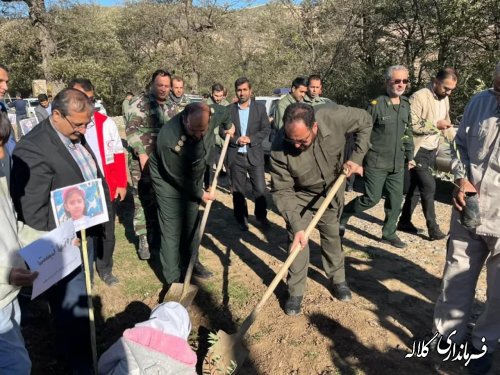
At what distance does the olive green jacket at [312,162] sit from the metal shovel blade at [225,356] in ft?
3.51

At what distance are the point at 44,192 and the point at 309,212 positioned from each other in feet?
7.47

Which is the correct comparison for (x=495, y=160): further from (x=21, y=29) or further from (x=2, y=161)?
(x=21, y=29)

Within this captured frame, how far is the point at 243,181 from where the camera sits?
5.89m

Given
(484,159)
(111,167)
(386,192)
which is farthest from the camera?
(386,192)

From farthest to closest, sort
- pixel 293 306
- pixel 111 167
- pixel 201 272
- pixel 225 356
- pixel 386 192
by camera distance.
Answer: pixel 386 192 → pixel 201 272 → pixel 111 167 → pixel 293 306 → pixel 225 356

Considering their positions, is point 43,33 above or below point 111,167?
above

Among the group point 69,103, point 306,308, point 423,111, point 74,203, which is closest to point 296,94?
point 423,111

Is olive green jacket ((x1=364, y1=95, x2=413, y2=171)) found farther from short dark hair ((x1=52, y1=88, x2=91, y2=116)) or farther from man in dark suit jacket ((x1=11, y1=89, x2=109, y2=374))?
Answer: short dark hair ((x1=52, y1=88, x2=91, y2=116))

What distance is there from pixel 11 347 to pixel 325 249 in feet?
8.81

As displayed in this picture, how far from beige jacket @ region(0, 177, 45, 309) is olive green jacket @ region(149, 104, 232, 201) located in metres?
1.66

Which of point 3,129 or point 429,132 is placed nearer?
point 3,129

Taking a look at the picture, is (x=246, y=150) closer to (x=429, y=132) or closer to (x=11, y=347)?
(x=429, y=132)

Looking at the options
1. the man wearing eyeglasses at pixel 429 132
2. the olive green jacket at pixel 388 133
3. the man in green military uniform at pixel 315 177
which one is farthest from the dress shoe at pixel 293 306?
the man wearing eyeglasses at pixel 429 132

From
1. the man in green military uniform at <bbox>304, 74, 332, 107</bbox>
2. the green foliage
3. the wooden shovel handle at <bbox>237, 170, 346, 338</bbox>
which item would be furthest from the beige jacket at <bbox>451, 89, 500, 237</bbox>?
the green foliage
